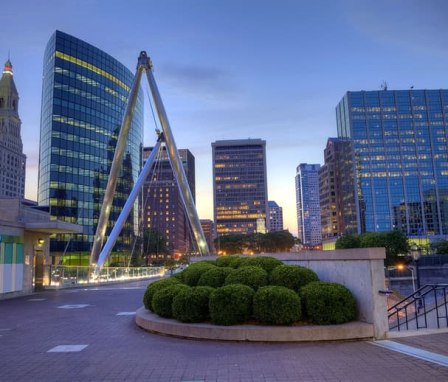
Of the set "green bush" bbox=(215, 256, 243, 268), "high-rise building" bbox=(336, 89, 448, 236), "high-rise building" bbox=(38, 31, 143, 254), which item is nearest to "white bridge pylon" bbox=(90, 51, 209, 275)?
"green bush" bbox=(215, 256, 243, 268)

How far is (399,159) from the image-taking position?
575 feet

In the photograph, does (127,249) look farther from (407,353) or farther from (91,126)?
(407,353)

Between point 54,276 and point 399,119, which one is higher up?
point 399,119

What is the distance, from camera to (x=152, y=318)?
1246cm

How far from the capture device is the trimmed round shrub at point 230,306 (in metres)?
10.9

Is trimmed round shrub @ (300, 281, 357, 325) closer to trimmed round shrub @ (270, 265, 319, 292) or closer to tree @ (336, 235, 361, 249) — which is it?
trimmed round shrub @ (270, 265, 319, 292)

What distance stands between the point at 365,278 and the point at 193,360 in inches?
193

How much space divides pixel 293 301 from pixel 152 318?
4.46m

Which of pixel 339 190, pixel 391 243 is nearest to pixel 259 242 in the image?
pixel 339 190

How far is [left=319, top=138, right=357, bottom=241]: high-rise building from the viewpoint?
7018 inches

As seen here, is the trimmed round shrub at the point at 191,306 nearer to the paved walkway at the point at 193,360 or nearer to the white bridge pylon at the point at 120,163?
the paved walkway at the point at 193,360

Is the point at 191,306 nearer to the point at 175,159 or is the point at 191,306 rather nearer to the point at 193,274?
the point at 193,274

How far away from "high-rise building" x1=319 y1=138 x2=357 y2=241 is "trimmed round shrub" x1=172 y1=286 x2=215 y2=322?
564ft

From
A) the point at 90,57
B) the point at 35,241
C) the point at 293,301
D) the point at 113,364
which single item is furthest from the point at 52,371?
the point at 90,57
